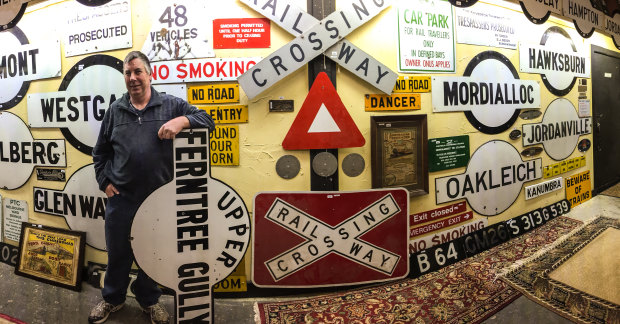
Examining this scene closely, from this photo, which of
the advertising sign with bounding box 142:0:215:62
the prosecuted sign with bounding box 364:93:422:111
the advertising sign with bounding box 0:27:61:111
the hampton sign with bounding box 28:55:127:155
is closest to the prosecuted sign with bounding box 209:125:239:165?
the advertising sign with bounding box 142:0:215:62

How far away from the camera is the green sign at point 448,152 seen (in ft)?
7.12

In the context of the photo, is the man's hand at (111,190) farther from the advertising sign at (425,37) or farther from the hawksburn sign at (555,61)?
the hawksburn sign at (555,61)

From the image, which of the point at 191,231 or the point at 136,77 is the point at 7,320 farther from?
the point at 136,77

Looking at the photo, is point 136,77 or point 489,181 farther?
point 489,181

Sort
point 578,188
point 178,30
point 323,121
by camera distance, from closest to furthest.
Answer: point 323,121, point 178,30, point 578,188

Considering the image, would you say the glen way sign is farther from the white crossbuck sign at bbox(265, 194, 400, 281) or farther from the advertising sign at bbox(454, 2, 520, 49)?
the advertising sign at bbox(454, 2, 520, 49)

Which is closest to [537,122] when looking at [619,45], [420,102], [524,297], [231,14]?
[420,102]

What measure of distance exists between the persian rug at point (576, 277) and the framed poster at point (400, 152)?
96cm

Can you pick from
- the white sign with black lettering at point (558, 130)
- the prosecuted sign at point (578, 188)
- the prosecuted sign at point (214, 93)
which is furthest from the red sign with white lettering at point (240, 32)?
the prosecuted sign at point (578, 188)

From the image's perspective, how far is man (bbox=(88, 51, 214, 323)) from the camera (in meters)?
1.59

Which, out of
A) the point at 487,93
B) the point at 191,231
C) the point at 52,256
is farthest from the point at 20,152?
the point at 487,93

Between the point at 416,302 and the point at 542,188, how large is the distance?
204cm

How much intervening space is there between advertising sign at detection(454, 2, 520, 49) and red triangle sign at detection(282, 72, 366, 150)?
130 cm

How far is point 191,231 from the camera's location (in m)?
1.30
